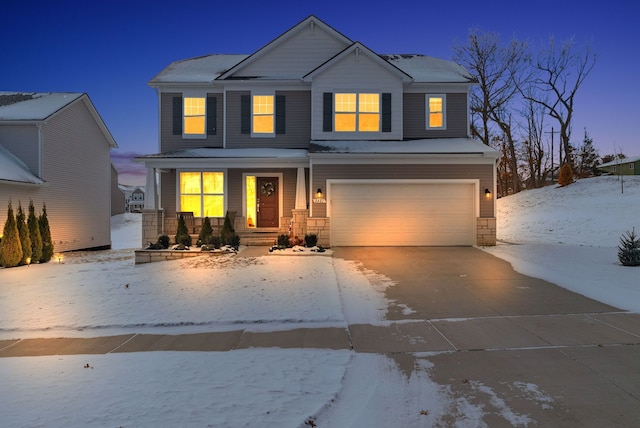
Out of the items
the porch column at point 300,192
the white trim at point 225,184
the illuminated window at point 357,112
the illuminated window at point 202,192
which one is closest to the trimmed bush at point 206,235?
the white trim at point 225,184

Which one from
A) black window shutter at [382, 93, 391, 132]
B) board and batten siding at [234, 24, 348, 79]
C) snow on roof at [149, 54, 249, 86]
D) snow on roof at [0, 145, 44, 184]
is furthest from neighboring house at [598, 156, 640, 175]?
snow on roof at [0, 145, 44, 184]

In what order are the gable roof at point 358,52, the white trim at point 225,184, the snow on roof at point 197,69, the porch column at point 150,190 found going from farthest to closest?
1. the snow on roof at point 197,69
2. the white trim at point 225,184
3. the gable roof at point 358,52
4. the porch column at point 150,190

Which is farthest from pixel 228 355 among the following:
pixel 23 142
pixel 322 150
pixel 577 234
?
pixel 577 234

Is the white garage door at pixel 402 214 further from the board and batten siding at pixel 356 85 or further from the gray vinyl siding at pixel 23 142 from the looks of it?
the gray vinyl siding at pixel 23 142

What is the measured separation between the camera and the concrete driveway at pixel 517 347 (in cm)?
368

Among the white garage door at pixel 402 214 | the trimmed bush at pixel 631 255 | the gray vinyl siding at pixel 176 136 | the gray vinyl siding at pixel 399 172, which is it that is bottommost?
the trimmed bush at pixel 631 255

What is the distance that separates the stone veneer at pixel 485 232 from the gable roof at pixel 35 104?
54.9 ft

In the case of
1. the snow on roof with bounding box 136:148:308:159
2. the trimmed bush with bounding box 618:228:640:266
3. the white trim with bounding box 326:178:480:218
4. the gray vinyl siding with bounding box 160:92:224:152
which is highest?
the gray vinyl siding with bounding box 160:92:224:152

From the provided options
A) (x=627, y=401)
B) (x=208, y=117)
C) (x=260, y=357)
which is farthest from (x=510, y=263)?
(x=208, y=117)

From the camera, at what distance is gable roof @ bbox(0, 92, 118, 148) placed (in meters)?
16.2

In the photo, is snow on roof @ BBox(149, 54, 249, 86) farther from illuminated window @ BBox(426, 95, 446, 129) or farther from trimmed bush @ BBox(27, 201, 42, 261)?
illuminated window @ BBox(426, 95, 446, 129)

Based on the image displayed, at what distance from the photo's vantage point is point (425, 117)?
16250mm

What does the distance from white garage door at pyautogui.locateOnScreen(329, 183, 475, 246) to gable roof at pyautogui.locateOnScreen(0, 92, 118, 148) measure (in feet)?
39.7

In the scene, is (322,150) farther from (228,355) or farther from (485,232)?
(228,355)
